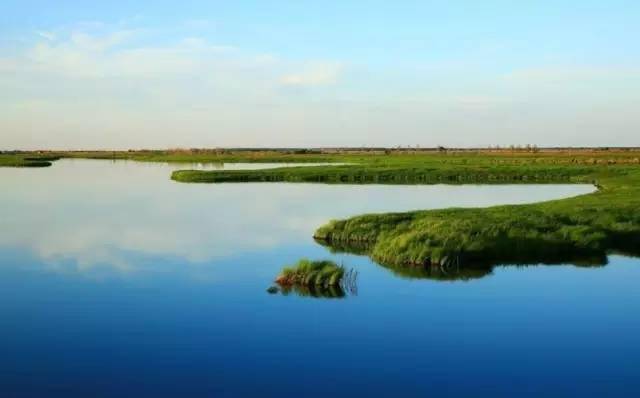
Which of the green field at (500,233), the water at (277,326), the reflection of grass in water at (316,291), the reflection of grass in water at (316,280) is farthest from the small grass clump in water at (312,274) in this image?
the green field at (500,233)

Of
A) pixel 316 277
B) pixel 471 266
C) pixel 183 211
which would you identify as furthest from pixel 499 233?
pixel 183 211

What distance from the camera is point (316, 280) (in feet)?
81.6

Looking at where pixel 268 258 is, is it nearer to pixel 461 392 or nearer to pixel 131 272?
pixel 131 272

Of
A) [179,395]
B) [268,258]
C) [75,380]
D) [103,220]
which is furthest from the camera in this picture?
[103,220]

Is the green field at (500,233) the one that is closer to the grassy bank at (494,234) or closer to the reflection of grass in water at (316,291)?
the grassy bank at (494,234)

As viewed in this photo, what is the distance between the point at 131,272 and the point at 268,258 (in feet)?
19.8

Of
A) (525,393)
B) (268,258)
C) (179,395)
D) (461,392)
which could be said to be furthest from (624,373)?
(268,258)

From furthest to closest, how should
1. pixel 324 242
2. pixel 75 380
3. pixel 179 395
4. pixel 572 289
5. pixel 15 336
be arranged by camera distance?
1. pixel 324 242
2. pixel 572 289
3. pixel 15 336
4. pixel 75 380
5. pixel 179 395

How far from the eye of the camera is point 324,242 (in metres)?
35.4

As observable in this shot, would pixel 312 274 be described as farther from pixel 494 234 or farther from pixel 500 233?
pixel 500 233

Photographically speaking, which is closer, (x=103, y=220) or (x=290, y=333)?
(x=290, y=333)

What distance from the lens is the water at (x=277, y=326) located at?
15977mm

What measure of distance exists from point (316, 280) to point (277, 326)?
4.78 m

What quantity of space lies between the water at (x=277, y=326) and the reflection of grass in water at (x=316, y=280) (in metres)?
0.58
